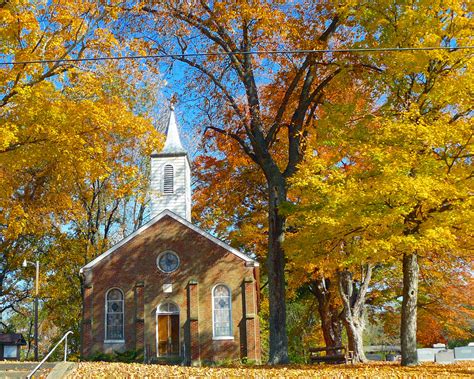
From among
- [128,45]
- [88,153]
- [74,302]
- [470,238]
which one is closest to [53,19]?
[128,45]

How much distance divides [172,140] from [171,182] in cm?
298

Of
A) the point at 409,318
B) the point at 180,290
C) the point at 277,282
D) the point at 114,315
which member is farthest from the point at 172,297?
the point at 409,318

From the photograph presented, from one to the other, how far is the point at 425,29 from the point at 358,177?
155 inches

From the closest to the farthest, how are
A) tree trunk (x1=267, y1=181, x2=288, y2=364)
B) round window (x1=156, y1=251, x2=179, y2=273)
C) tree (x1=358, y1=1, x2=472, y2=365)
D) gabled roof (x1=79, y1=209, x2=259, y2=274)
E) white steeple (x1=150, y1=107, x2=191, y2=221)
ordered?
tree (x1=358, y1=1, x2=472, y2=365), tree trunk (x1=267, y1=181, x2=288, y2=364), gabled roof (x1=79, y1=209, x2=259, y2=274), round window (x1=156, y1=251, x2=179, y2=273), white steeple (x1=150, y1=107, x2=191, y2=221)

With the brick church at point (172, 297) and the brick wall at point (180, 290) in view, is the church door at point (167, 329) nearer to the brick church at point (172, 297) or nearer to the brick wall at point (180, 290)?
the brick church at point (172, 297)

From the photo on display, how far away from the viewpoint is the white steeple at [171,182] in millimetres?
31750

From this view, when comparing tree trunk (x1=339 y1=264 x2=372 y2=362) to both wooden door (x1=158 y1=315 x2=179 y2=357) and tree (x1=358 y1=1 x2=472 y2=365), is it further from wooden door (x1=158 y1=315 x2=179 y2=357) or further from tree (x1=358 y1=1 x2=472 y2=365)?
tree (x1=358 y1=1 x2=472 y2=365)

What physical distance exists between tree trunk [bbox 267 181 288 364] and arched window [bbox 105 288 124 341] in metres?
13.2

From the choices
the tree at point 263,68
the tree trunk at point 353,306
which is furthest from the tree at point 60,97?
the tree trunk at point 353,306

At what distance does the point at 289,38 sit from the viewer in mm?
18281

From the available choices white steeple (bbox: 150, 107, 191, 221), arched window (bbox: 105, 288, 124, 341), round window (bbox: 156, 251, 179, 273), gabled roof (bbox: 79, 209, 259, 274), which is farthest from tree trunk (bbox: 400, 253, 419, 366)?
white steeple (bbox: 150, 107, 191, 221)

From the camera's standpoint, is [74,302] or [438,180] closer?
[438,180]

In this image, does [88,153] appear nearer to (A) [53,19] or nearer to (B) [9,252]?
(A) [53,19]

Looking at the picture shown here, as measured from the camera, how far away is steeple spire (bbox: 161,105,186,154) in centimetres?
3292
